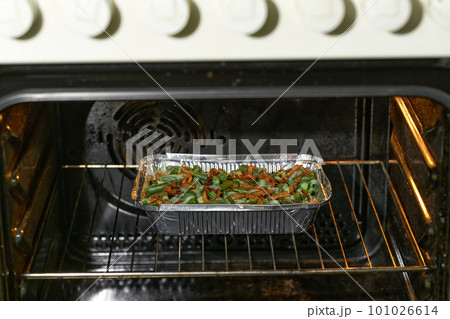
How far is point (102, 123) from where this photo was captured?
60.1 inches

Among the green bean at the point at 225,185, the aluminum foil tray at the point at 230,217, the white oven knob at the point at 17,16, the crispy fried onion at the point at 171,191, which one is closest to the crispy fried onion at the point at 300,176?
the aluminum foil tray at the point at 230,217

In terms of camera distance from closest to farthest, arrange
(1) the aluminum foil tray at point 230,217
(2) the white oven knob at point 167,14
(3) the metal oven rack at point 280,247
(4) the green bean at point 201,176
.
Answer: (2) the white oven knob at point 167,14 < (1) the aluminum foil tray at point 230,217 < (4) the green bean at point 201,176 < (3) the metal oven rack at point 280,247

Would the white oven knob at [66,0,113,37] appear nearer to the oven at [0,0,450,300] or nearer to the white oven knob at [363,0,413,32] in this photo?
the oven at [0,0,450,300]

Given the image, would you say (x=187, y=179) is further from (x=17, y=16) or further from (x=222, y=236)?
(x=17, y=16)

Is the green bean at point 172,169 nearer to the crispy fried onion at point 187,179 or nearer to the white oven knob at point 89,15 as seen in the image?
the crispy fried onion at point 187,179

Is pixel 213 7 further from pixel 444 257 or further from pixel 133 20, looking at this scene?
pixel 444 257

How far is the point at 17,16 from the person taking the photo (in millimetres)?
899

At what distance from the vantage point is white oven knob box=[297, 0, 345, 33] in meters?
0.89

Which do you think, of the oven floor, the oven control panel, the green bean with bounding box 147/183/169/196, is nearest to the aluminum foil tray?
the green bean with bounding box 147/183/169/196

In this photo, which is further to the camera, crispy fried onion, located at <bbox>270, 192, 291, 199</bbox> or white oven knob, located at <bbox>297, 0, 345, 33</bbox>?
crispy fried onion, located at <bbox>270, 192, 291, 199</bbox>

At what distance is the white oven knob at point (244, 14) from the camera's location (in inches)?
35.0

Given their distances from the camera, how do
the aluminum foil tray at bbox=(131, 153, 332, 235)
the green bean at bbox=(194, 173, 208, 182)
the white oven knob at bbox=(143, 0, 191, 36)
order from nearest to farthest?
the white oven knob at bbox=(143, 0, 191, 36), the aluminum foil tray at bbox=(131, 153, 332, 235), the green bean at bbox=(194, 173, 208, 182)

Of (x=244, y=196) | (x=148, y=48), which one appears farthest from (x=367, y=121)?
(x=148, y=48)
